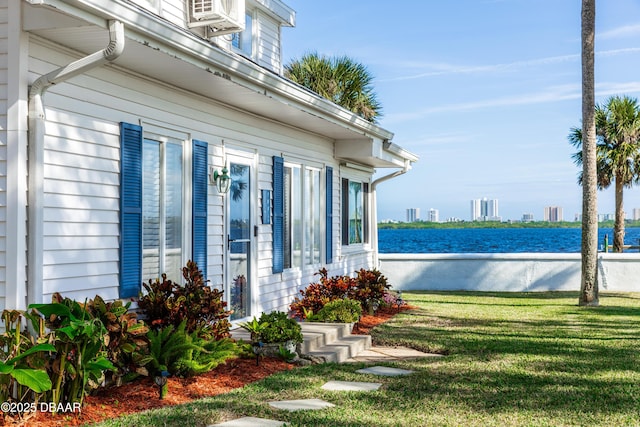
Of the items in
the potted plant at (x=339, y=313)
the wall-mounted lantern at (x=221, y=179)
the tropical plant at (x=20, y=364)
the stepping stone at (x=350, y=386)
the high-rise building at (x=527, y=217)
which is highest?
the high-rise building at (x=527, y=217)

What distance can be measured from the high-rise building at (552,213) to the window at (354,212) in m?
86.0

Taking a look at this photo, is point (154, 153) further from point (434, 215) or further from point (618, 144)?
point (434, 215)

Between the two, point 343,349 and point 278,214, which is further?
point 278,214

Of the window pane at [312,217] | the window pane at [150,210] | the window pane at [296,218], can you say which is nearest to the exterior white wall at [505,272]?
the window pane at [312,217]

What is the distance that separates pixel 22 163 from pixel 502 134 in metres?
48.9

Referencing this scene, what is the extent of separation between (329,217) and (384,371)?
206 inches

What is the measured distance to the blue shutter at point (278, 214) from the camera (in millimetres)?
9367

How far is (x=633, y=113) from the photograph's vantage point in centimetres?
2202

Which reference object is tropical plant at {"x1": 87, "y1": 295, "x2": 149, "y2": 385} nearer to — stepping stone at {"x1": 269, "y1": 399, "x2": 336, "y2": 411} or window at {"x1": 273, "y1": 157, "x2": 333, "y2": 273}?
stepping stone at {"x1": 269, "y1": 399, "x2": 336, "y2": 411}

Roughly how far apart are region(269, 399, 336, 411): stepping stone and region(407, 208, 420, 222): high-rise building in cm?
9081

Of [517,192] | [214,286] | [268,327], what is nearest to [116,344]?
[268,327]

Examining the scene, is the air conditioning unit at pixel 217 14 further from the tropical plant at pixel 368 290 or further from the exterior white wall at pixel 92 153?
the tropical plant at pixel 368 290

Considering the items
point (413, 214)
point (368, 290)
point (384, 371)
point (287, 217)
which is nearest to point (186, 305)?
point (384, 371)

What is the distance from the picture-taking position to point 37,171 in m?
4.97
